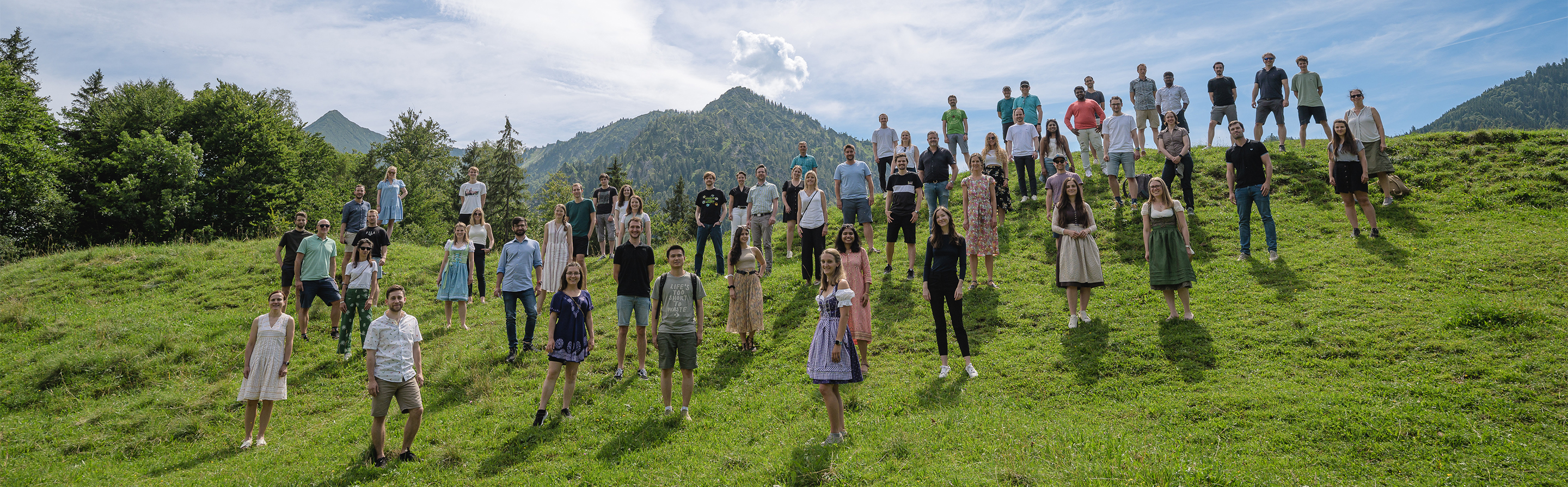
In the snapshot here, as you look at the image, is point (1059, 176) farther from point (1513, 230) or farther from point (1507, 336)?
point (1513, 230)

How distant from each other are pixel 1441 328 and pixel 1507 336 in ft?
1.79

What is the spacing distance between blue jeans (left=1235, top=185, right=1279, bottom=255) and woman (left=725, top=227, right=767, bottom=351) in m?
8.91

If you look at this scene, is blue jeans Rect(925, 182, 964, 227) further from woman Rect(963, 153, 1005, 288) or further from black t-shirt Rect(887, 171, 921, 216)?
woman Rect(963, 153, 1005, 288)

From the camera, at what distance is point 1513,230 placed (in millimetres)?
11625

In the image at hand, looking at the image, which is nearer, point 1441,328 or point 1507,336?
point 1507,336

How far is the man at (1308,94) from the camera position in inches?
625

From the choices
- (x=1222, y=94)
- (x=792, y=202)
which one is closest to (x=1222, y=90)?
(x=1222, y=94)

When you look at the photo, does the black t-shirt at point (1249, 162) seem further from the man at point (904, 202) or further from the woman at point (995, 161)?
the man at point (904, 202)

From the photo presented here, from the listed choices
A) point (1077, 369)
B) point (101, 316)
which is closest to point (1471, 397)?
point (1077, 369)

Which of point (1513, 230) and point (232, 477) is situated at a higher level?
point (1513, 230)

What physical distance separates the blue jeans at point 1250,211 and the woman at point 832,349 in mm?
9017

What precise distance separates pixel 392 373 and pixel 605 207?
31.9ft

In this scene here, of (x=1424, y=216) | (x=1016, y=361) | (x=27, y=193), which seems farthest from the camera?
(x=27, y=193)

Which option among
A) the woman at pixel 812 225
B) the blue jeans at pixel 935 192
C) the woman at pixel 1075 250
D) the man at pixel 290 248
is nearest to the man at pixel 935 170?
the blue jeans at pixel 935 192
